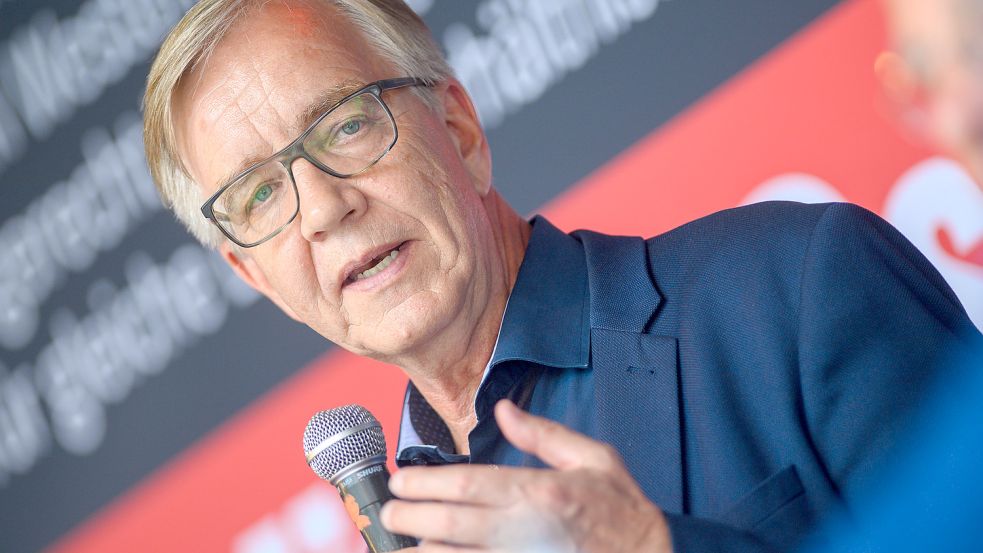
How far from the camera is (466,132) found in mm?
1808

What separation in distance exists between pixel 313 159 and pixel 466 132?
354 mm

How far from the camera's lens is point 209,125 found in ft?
5.41

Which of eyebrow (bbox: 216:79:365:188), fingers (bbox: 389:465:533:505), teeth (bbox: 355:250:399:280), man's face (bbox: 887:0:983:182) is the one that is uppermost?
eyebrow (bbox: 216:79:365:188)

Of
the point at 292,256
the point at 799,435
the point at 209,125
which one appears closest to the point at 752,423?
the point at 799,435

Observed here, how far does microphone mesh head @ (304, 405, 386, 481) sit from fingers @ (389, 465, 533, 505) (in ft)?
1.27

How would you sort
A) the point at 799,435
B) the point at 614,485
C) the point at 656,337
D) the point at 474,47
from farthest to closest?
the point at 474,47, the point at 656,337, the point at 799,435, the point at 614,485

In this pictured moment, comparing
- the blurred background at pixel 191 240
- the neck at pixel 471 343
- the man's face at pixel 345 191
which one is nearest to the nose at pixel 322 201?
the man's face at pixel 345 191

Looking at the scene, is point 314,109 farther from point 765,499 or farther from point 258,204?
point 765,499

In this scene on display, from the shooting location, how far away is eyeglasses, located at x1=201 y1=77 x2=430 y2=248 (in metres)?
1.56

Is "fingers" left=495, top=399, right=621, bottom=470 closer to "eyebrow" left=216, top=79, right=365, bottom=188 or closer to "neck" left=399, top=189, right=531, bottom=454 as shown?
"neck" left=399, top=189, right=531, bottom=454

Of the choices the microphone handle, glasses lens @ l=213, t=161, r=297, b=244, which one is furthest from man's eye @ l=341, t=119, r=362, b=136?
the microphone handle

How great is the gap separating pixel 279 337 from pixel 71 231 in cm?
74

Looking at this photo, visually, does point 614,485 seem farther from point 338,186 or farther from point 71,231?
point 71,231

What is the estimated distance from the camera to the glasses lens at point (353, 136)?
1.57 meters
